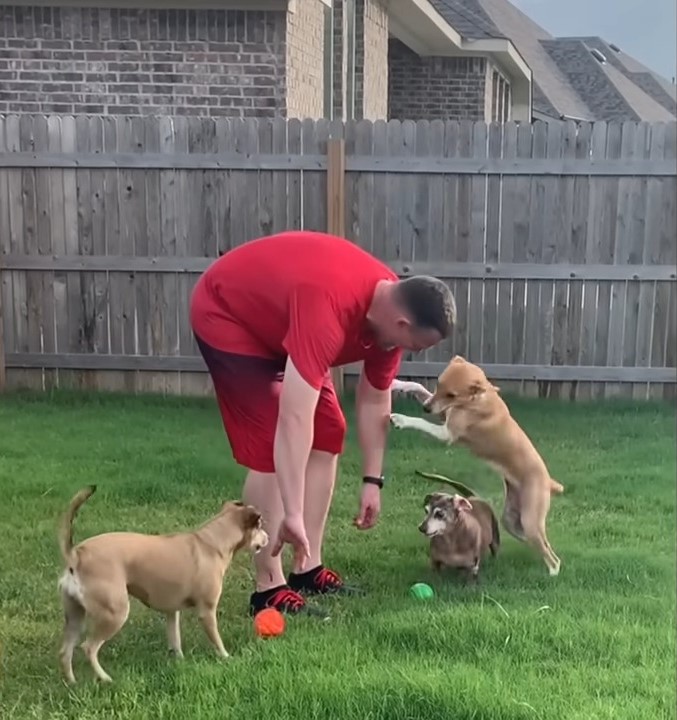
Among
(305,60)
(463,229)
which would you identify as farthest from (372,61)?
(463,229)

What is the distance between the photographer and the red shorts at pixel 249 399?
9.84ft

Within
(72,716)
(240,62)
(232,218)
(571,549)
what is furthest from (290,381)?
(240,62)

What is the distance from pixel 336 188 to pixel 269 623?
4.09 m

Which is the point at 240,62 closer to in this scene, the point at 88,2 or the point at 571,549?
the point at 88,2

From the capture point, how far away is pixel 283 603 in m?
3.13

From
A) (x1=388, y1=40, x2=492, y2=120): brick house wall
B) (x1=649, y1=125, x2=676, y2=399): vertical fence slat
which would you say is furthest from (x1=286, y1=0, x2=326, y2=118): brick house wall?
(x1=388, y1=40, x2=492, y2=120): brick house wall

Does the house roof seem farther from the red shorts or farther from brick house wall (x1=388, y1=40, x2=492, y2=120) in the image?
the red shorts

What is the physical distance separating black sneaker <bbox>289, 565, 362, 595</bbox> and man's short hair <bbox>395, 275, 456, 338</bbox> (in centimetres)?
111

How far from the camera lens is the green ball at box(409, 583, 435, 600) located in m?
3.30

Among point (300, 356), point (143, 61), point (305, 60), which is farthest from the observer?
point (305, 60)

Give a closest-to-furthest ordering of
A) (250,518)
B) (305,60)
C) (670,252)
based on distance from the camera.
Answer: (250,518) → (670,252) → (305,60)

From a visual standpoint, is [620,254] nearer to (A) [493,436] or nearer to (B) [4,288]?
(A) [493,436]

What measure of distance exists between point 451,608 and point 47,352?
461 centimetres

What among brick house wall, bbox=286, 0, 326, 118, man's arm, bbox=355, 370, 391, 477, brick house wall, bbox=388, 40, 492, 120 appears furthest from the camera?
brick house wall, bbox=388, 40, 492, 120
